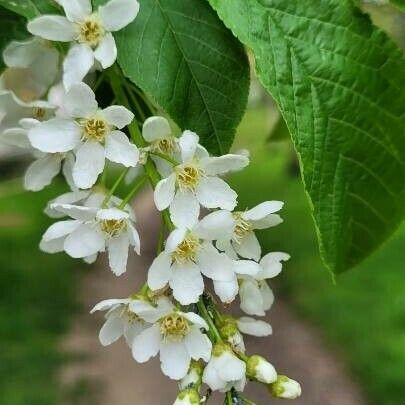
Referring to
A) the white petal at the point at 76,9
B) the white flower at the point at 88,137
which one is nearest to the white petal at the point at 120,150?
the white flower at the point at 88,137

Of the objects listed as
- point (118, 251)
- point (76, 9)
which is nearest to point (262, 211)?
point (118, 251)

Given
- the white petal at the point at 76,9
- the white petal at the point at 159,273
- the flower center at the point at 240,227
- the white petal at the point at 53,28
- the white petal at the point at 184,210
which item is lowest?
the white petal at the point at 159,273

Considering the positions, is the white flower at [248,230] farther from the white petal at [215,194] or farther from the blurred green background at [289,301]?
the blurred green background at [289,301]

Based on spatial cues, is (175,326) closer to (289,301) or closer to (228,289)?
(228,289)

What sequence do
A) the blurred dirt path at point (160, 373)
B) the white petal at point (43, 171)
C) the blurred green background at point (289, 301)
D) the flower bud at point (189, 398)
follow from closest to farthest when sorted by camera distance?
1. the flower bud at point (189, 398)
2. the white petal at point (43, 171)
3. the blurred green background at point (289, 301)
4. the blurred dirt path at point (160, 373)

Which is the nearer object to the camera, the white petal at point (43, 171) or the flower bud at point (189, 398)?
the flower bud at point (189, 398)

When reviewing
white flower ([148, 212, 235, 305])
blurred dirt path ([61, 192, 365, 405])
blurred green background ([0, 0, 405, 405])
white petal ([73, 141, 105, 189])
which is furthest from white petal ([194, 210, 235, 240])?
blurred dirt path ([61, 192, 365, 405])

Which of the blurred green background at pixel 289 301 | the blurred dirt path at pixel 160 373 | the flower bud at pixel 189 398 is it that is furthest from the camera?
the blurred dirt path at pixel 160 373
